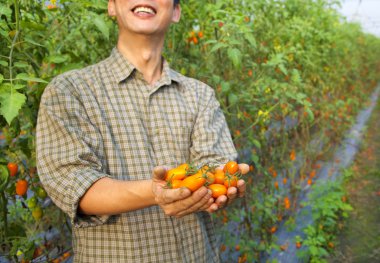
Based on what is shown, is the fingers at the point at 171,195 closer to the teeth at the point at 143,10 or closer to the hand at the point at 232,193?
the hand at the point at 232,193

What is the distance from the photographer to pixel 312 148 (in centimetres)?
400

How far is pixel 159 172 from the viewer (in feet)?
2.89

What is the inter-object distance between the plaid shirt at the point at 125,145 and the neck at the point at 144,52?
0.03 m

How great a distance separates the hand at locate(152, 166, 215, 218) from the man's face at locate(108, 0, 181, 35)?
51 cm

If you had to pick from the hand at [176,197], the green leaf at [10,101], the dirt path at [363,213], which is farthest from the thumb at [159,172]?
the dirt path at [363,213]

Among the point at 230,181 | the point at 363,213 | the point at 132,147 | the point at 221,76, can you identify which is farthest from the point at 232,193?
the point at 363,213

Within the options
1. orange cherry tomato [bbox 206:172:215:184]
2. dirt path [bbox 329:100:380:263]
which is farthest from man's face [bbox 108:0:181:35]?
dirt path [bbox 329:100:380:263]

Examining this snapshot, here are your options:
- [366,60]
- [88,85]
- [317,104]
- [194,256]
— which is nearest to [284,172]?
[317,104]

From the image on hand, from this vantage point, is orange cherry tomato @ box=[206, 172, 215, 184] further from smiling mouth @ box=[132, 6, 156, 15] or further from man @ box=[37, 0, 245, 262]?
smiling mouth @ box=[132, 6, 156, 15]

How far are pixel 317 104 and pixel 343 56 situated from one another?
180 cm

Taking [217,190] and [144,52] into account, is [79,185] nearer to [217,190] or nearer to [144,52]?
[217,190]

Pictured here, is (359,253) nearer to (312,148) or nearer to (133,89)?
(312,148)

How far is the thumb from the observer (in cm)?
87

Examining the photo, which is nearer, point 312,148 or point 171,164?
point 171,164
